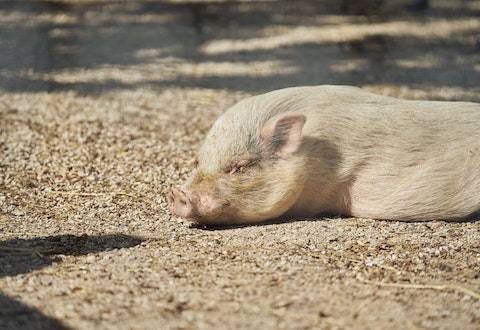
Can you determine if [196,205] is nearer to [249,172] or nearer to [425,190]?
[249,172]

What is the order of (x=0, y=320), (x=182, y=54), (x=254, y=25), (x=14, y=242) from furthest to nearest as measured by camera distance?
(x=254, y=25) → (x=182, y=54) → (x=14, y=242) → (x=0, y=320)

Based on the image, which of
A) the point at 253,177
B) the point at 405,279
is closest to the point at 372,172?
the point at 253,177

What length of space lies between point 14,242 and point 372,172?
2.34 meters

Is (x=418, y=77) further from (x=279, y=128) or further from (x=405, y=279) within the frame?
(x=405, y=279)

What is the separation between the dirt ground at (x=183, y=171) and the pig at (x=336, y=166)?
6.3 inches

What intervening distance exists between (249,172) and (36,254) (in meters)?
1.57

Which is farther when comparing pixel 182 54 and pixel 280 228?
pixel 182 54

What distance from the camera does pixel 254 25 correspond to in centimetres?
1259

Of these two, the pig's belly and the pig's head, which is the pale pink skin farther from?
the pig's belly

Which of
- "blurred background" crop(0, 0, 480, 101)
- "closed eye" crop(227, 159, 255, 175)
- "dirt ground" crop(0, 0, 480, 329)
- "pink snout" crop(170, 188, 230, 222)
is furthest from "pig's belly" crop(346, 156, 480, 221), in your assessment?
"blurred background" crop(0, 0, 480, 101)

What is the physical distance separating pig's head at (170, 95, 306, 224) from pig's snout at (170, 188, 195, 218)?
0.06 feet

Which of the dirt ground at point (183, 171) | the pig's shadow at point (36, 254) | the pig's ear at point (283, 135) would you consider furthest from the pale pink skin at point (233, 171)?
the pig's shadow at point (36, 254)

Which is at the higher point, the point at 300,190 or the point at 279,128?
the point at 279,128

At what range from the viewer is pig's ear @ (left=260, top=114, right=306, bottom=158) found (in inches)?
227
